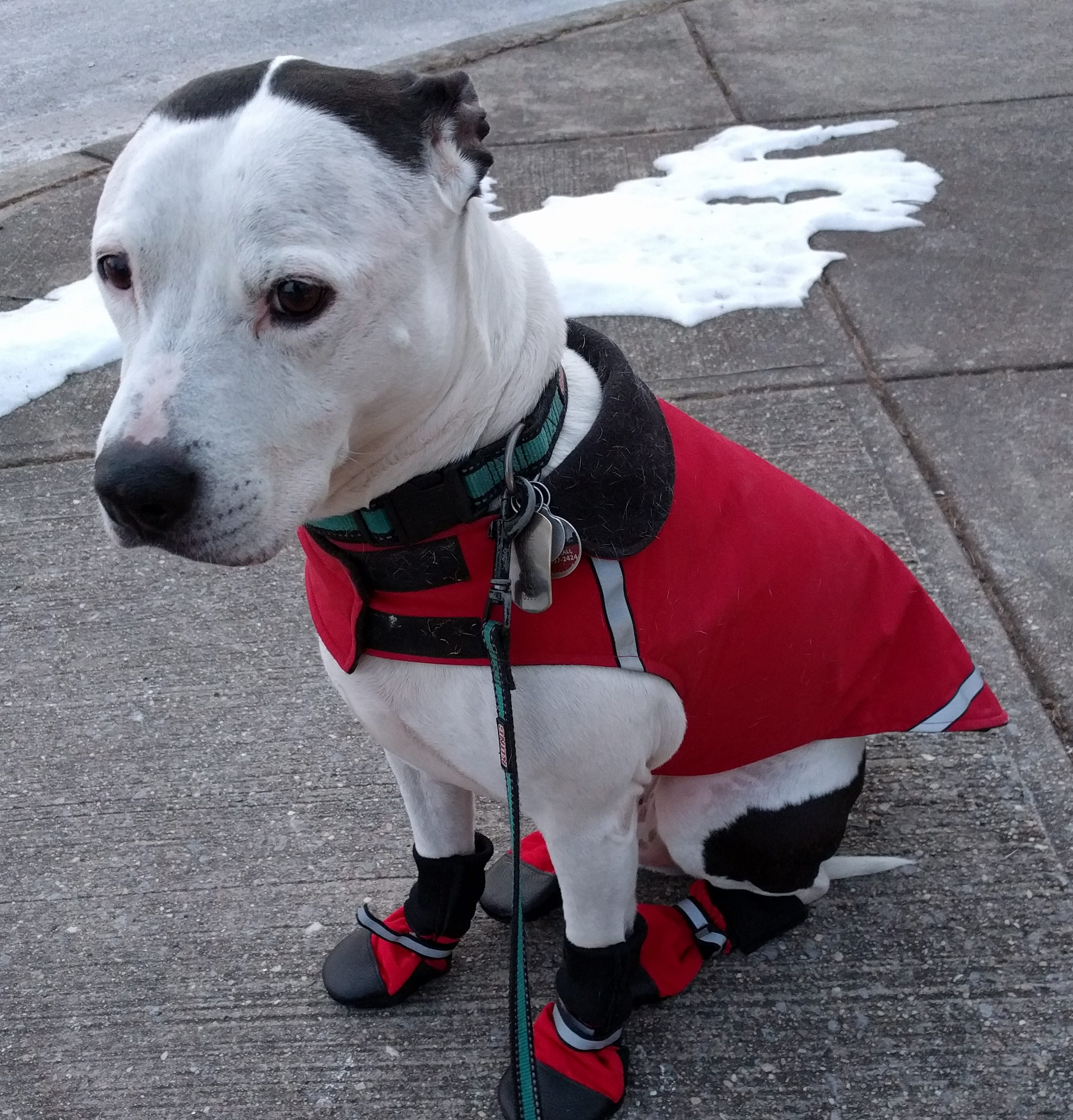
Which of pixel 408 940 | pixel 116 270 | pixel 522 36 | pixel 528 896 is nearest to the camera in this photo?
pixel 116 270

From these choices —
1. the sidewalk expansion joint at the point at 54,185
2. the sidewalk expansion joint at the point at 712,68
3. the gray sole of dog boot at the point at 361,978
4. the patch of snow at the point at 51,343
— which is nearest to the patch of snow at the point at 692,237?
the patch of snow at the point at 51,343

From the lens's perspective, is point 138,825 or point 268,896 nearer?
point 268,896

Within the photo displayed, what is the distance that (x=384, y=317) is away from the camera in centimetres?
147

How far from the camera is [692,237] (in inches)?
178

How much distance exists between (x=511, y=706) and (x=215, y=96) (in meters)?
0.93

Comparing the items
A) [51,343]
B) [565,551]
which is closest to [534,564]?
[565,551]

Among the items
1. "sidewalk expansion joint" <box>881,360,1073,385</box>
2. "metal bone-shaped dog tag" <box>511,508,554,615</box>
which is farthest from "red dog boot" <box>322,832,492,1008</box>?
"sidewalk expansion joint" <box>881,360,1073,385</box>

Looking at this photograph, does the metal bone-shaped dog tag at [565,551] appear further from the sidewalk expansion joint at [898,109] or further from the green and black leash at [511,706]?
the sidewalk expansion joint at [898,109]

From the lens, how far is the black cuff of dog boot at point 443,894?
7.07 feet

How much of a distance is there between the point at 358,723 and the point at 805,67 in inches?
186

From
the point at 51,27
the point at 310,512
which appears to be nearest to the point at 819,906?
the point at 310,512

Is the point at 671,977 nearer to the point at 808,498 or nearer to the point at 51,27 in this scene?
the point at 808,498

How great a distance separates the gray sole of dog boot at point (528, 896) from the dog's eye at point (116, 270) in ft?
4.48

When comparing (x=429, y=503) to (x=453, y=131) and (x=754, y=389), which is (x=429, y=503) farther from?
(x=754, y=389)
